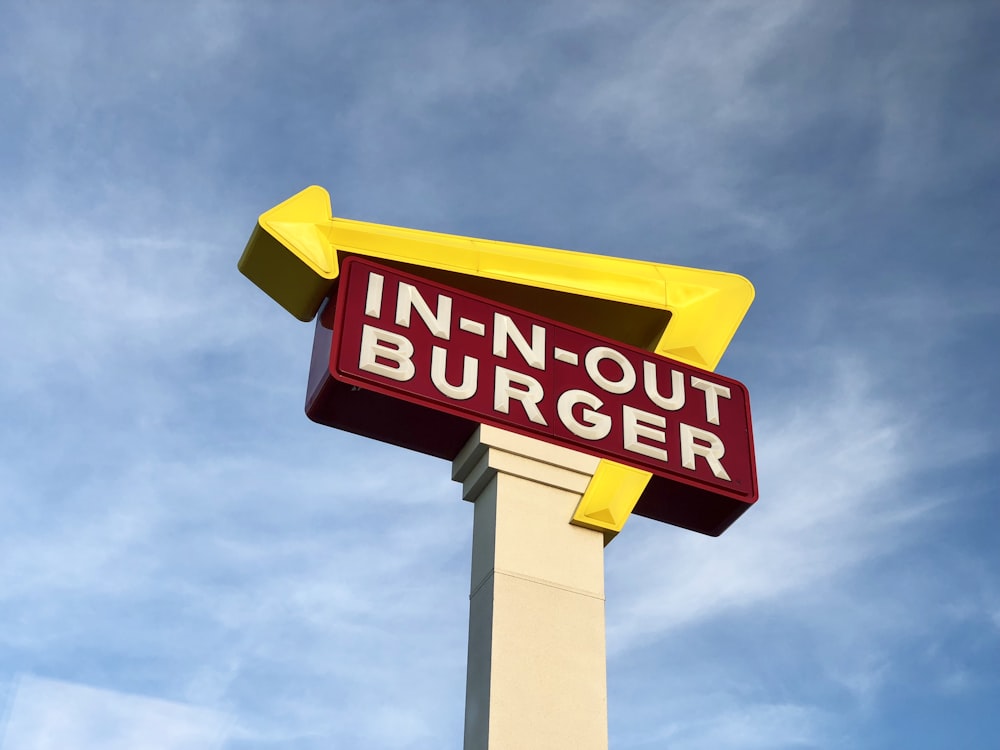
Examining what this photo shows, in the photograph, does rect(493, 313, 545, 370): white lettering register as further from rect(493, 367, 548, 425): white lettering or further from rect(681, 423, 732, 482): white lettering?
rect(681, 423, 732, 482): white lettering

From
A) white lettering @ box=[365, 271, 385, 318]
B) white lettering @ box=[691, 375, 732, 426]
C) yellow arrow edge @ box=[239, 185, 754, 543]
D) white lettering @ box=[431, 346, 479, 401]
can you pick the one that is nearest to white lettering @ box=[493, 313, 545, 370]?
white lettering @ box=[431, 346, 479, 401]

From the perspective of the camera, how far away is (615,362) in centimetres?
1244

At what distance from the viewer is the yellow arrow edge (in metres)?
11.4

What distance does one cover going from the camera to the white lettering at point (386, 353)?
1093 centimetres

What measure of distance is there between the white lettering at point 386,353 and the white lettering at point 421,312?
9.9 inches

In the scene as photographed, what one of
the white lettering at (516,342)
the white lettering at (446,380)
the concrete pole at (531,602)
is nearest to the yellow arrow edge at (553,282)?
the concrete pole at (531,602)

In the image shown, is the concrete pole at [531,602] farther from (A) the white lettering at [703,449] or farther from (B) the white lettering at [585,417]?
(A) the white lettering at [703,449]

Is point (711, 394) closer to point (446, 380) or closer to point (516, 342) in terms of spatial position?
point (516, 342)

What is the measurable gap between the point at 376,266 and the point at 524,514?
112 inches

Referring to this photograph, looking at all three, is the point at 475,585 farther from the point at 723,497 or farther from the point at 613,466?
the point at 723,497

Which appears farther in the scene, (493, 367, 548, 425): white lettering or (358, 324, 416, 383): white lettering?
(493, 367, 548, 425): white lettering

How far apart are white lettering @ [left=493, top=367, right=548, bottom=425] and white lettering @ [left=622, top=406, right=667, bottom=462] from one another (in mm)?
943

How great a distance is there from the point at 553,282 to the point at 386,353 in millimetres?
2207

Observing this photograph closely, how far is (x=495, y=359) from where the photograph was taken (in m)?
11.7
